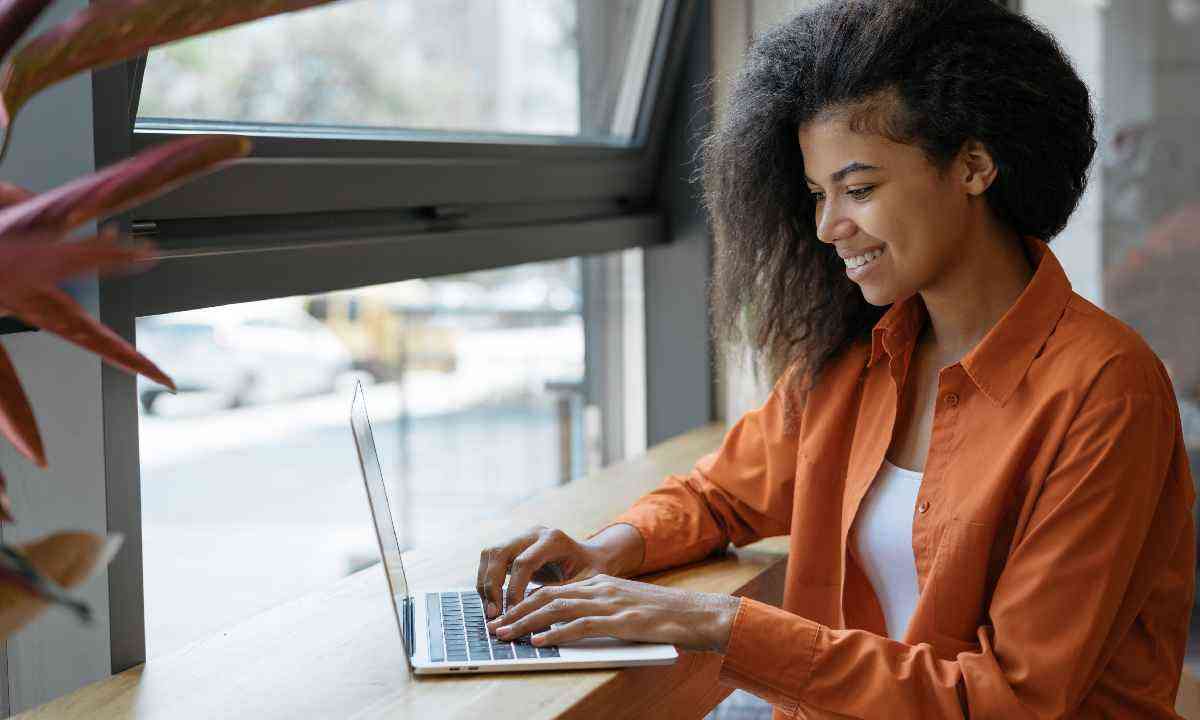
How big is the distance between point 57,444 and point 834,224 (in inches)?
36.0

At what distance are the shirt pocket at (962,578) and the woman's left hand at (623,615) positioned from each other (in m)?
0.24

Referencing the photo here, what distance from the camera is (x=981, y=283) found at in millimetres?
1560

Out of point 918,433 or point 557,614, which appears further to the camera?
point 918,433

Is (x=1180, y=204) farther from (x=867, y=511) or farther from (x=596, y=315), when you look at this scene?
(x=867, y=511)

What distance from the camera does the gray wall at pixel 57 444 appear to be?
4.34 ft

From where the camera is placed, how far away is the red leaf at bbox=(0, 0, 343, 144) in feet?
2.05

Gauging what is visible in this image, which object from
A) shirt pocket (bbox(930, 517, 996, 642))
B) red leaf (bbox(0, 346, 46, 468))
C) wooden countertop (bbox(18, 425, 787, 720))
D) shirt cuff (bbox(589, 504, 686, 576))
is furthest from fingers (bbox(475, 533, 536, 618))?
red leaf (bbox(0, 346, 46, 468))

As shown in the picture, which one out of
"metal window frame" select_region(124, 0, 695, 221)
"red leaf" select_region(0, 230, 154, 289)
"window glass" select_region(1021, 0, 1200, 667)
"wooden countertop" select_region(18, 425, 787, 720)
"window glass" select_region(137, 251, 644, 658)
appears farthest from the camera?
"window glass" select_region(1021, 0, 1200, 667)

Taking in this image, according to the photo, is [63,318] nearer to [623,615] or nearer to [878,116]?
[623,615]

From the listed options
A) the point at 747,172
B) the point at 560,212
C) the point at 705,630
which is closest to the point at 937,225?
the point at 747,172

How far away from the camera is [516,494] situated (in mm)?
2787

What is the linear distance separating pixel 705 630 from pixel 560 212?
4.41 ft

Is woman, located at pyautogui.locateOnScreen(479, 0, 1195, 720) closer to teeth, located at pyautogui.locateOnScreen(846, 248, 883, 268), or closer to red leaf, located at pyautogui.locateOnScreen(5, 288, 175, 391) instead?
teeth, located at pyautogui.locateOnScreen(846, 248, 883, 268)

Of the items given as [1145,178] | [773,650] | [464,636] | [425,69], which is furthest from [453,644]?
[1145,178]
